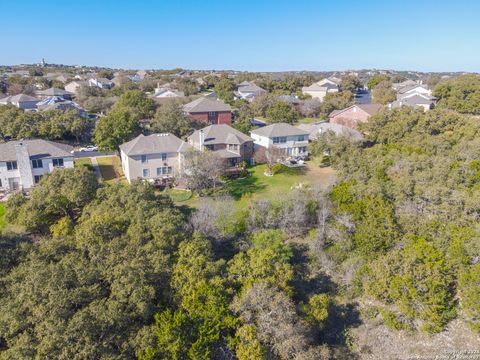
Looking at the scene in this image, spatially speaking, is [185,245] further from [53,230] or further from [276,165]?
[276,165]

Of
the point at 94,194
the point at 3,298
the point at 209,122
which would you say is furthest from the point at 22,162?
the point at 209,122

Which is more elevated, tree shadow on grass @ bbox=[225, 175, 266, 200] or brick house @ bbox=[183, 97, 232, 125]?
brick house @ bbox=[183, 97, 232, 125]

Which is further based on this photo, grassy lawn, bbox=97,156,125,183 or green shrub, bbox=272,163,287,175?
green shrub, bbox=272,163,287,175

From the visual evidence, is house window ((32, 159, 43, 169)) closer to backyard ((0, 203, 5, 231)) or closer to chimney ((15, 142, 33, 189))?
chimney ((15, 142, 33, 189))

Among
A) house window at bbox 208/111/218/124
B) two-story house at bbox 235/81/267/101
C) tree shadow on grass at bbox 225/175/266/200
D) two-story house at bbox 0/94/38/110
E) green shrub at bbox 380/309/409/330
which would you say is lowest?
green shrub at bbox 380/309/409/330

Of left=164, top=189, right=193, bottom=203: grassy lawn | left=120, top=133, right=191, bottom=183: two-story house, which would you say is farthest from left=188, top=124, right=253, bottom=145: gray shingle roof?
left=164, top=189, right=193, bottom=203: grassy lawn

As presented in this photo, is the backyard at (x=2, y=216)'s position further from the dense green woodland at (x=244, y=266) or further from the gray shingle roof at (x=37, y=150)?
the gray shingle roof at (x=37, y=150)

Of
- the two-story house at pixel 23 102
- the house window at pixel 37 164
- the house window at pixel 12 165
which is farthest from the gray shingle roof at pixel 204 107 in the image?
the two-story house at pixel 23 102
